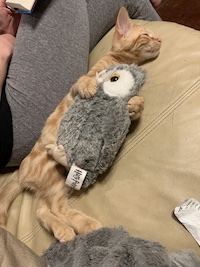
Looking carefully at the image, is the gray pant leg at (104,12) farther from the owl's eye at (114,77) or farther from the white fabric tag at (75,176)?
the white fabric tag at (75,176)

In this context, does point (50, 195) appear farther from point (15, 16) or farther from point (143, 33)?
point (15, 16)

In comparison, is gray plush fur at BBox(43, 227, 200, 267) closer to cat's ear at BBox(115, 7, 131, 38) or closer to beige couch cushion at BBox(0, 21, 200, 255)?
beige couch cushion at BBox(0, 21, 200, 255)

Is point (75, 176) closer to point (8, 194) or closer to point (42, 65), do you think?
point (8, 194)

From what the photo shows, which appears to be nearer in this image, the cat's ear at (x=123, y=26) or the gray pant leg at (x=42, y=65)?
the gray pant leg at (x=42, y=65)

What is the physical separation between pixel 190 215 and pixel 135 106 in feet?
0.99

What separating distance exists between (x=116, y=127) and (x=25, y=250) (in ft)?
1.18

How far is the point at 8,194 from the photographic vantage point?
1.10m

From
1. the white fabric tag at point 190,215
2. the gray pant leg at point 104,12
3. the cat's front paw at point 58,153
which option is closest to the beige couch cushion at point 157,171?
the white fabric tag at point 190,215

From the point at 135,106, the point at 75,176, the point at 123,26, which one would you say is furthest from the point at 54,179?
the point at 123,26

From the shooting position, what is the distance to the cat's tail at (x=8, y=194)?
42.6 inches

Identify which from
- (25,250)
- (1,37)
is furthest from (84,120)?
(1,37)

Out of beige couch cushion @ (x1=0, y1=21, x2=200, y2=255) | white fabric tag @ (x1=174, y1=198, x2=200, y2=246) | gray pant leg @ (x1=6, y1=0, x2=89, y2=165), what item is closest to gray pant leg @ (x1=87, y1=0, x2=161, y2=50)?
gray pant leg @ (x1=6, y1=0, x2=89, y2=165)

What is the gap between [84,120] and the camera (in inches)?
37.6

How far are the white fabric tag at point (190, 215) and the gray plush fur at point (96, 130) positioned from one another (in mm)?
218
